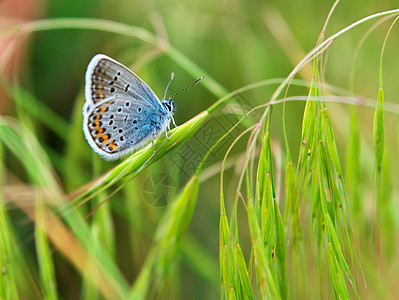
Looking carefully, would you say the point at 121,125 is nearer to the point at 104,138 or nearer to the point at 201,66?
the point at 104,138

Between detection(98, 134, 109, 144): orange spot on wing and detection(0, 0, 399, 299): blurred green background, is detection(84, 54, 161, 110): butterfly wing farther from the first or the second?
detection(0, 0, 399, 299): blurred green background

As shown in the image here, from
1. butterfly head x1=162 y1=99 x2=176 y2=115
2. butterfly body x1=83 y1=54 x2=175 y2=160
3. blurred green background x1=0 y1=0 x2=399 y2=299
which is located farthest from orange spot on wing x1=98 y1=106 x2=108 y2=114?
blurred green background x1=0 y1=0 x2=399 y2=299

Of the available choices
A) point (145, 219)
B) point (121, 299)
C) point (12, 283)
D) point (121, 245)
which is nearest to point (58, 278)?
point (121, 245)

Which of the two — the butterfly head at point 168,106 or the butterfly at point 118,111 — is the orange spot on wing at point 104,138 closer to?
the butterfly at point 118,111

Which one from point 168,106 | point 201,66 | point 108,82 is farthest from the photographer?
point 201,66

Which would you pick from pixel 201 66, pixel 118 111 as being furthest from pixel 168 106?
pixel 201 66

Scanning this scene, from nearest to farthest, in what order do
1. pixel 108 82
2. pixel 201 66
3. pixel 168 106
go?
pixel 108 82 → pixel 168 106 → pixel 201 66

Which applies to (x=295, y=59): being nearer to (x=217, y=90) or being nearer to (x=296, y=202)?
(x=217, y=90)
